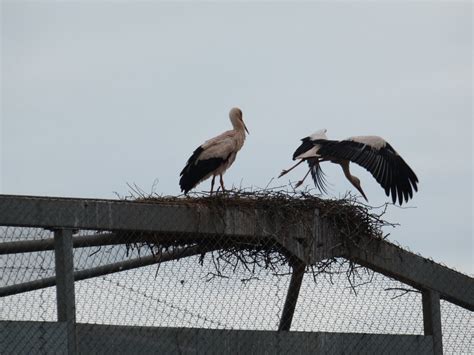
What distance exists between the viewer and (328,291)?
6184 millimetres

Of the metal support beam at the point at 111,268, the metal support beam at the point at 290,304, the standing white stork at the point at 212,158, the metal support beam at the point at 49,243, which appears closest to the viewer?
the metal support beam at the point at 111,268

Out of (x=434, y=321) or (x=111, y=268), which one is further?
(x=434, y=321)

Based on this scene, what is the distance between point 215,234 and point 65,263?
41.6 inches

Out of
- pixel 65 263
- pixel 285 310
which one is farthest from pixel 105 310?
pixel 285 310

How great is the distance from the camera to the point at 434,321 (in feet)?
22.7

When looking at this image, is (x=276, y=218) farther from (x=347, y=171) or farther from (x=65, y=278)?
(x=347, y=171)

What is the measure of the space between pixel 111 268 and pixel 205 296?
1.57 feet

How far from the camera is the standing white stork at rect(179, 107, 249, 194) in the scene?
8.99 m

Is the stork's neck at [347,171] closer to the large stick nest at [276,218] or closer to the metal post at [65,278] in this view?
the large stick nest at [276,218]

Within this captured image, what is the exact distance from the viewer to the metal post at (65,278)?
5.26 meters

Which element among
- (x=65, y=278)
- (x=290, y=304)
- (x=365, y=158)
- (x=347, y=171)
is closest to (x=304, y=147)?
(x=347, y=171)

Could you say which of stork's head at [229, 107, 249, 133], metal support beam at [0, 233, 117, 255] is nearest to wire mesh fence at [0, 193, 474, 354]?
metal support beam at [0, 233, 117, 255]

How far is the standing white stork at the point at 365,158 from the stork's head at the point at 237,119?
0.66m

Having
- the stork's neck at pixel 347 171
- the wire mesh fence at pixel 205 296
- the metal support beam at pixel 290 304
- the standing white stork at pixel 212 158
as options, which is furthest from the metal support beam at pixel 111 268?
the stork's neck at pixel 347 171
